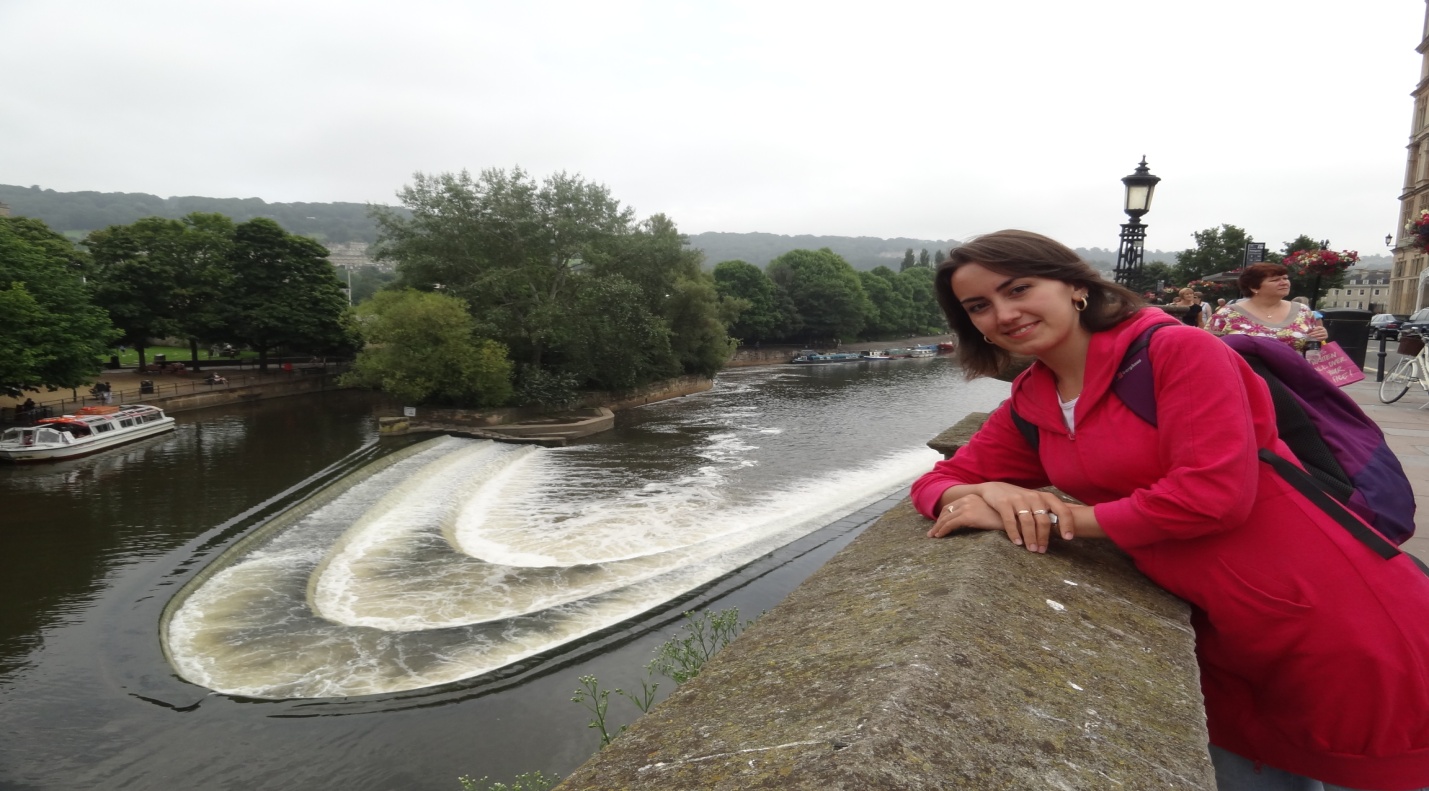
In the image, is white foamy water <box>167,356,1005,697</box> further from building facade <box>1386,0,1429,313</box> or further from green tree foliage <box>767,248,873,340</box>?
green tree foliage <box>767,248,873,340</box>

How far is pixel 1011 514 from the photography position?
2152mm

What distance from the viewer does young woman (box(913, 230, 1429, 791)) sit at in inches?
62.3

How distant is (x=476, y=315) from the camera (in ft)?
124

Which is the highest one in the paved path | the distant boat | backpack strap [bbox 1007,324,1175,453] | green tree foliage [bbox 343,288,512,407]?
backpack strap [bbox 1007,324,1175,453]

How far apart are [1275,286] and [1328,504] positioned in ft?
17.2

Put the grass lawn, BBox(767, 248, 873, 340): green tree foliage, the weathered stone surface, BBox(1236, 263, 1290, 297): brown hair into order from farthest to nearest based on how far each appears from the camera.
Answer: BBox(767, 248, 873, 340): green tree foliage < the grass lawn < BBox(1236, 263, 1290, 297): brown hair < the weathered stone surface

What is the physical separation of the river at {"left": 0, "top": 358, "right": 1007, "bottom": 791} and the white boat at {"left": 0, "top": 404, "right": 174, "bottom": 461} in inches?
22.0

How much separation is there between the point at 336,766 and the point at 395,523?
8.97 meters

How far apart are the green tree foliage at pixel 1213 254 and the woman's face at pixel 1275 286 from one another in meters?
54.8

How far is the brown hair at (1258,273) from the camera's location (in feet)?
18.7

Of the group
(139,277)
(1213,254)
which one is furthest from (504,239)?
(1213,254)

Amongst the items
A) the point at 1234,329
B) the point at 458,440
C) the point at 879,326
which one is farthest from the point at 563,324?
the point at 879,326

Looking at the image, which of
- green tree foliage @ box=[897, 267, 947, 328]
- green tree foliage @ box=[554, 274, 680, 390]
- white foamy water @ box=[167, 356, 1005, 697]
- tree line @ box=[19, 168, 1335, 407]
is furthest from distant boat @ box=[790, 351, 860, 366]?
white foamy water @ box=[167, 356, 1005, 697]

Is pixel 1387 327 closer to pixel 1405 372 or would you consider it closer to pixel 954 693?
pixel 1405 372
